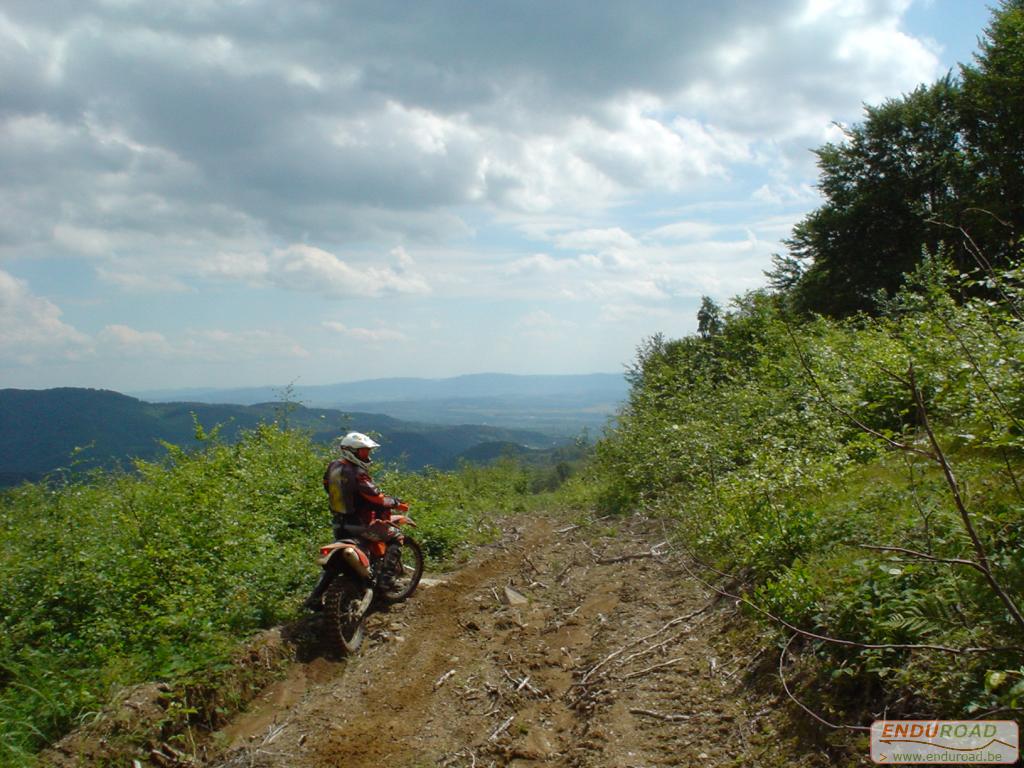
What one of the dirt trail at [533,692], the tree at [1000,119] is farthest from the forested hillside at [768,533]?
the tree at [1000,119]

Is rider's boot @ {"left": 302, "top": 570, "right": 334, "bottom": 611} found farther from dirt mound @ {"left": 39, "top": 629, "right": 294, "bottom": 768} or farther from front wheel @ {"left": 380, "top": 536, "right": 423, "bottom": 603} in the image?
front wheel @ {"left": 380, "top": 536, "right": 423, "bottom": 603}

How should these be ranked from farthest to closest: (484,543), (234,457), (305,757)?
(484,543)
(234,457)
(305,757)

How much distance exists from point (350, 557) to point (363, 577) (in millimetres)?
378

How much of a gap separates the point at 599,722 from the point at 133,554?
16.5 ft

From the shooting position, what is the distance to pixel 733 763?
412 centimetres

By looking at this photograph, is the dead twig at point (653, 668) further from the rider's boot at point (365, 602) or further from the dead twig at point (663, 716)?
the rider's boot at point (365, 602)

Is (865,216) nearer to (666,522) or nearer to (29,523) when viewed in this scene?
(666,522)

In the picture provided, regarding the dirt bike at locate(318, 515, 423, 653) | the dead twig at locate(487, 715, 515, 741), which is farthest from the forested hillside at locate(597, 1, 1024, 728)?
the dirt bike at locate(318, 515, 423, 653)

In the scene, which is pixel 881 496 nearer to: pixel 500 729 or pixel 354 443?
pixel 500 729

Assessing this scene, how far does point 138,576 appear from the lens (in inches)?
256

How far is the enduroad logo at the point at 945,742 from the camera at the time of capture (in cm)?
300

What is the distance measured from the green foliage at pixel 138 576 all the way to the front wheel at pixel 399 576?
0.94m

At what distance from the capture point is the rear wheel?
677cm

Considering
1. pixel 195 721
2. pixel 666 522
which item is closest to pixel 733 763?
pixel 195 721
